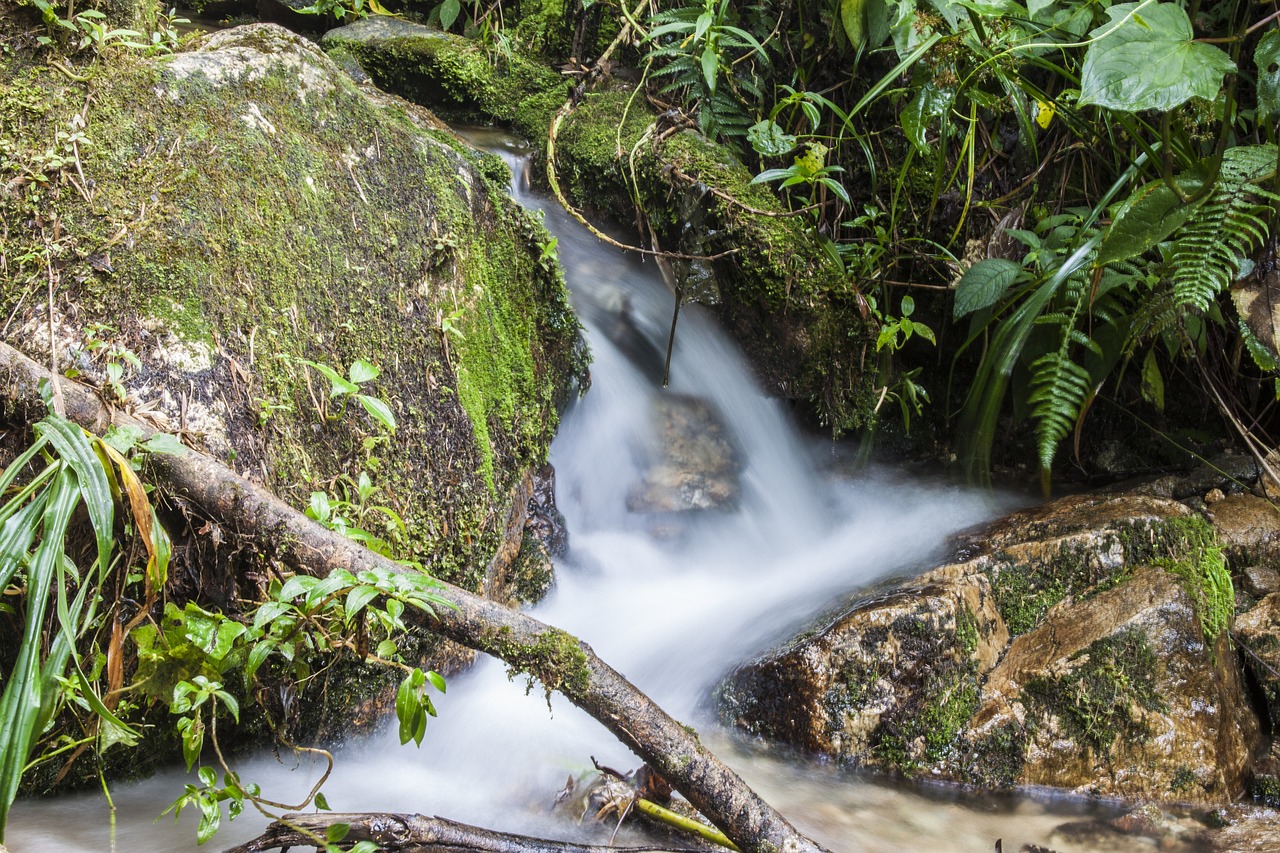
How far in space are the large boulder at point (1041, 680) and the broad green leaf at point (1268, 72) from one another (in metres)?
1.44

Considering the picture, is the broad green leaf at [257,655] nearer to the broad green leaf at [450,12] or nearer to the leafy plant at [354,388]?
the leafy plant at [354,388]

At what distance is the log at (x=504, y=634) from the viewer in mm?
1823

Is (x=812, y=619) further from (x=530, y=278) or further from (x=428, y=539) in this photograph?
(x=530, y=278)

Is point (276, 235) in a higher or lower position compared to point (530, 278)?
lower

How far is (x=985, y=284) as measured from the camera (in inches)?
132

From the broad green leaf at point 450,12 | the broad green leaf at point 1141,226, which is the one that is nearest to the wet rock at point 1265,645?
the broad green leaf at point 1141,226

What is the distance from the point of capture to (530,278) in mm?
3371

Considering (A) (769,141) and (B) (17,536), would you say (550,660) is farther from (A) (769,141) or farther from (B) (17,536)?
(A) (769,141)

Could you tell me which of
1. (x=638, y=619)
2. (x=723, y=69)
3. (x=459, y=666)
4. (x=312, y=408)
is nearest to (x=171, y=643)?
(x=312, y=408)

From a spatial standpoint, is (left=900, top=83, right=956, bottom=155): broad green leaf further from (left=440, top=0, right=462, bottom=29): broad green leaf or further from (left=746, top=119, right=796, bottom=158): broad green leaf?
(left=440, top=0, right=462, bottom=29): broad green leaf

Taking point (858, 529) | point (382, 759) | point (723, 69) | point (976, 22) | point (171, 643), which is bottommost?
point (382, 759)

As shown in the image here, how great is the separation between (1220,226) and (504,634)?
2.49 metres

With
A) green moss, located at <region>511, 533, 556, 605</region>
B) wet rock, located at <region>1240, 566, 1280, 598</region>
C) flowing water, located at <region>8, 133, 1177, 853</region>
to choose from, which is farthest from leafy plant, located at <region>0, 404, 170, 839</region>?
wet rock, located at <region>1240, 566, 1280, 598</region>

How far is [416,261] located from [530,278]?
63cm
